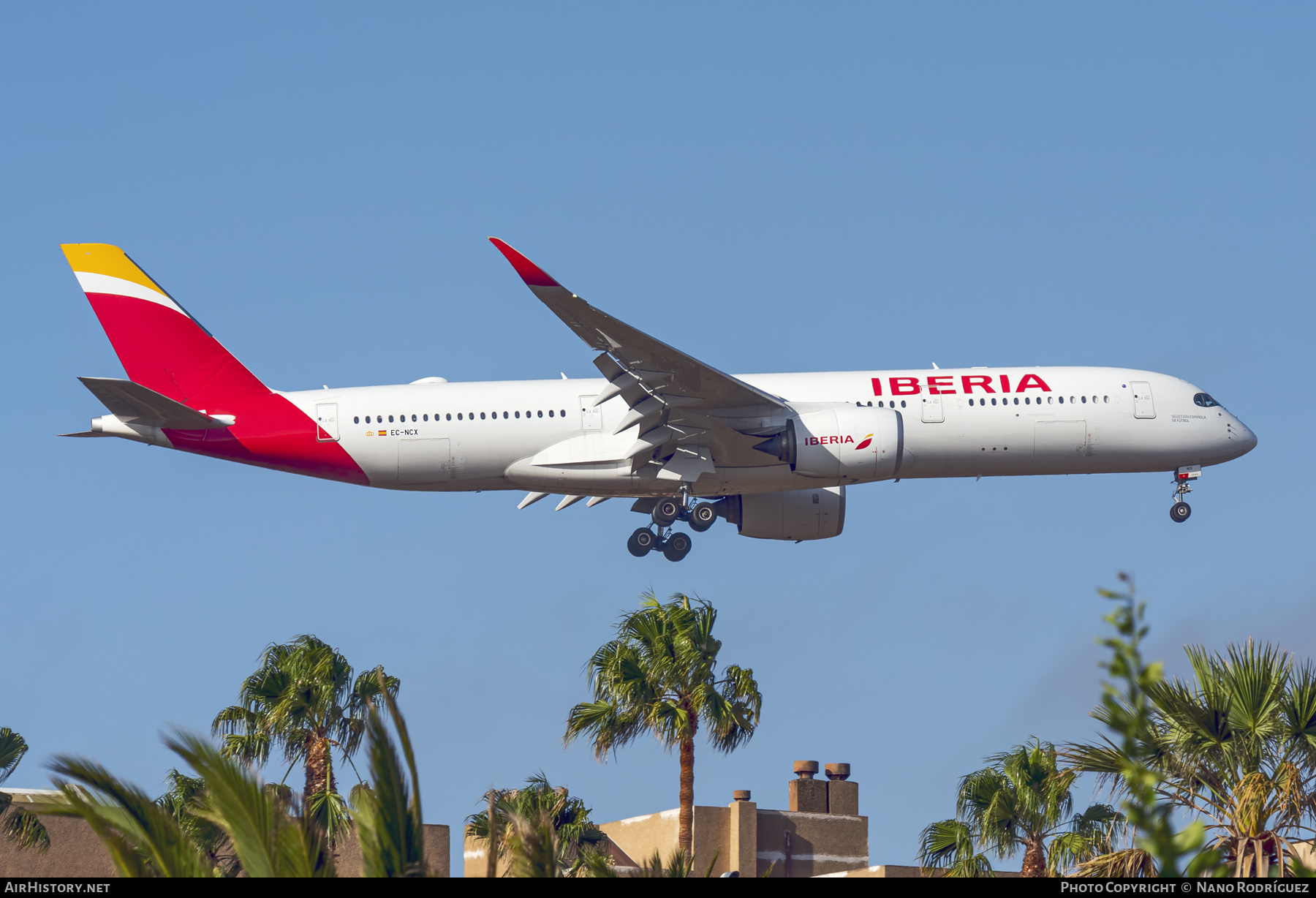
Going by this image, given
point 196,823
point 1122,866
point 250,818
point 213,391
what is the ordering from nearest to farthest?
point 250,818
point 1122,866
point 196,823
point 213,391

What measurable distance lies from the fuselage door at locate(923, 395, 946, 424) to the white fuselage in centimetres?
2

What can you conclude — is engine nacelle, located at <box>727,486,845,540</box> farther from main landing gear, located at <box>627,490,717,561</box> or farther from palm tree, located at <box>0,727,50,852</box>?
palm tree, located at <box>0,727,50,852</box>

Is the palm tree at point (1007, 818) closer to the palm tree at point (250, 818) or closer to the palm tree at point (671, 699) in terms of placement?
the palm tree at point (671, 699)

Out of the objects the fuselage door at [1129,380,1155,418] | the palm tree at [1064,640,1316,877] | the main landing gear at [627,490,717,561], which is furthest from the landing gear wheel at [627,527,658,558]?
the palm tree at [1064,640,1316,877]

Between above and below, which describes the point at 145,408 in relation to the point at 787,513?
above

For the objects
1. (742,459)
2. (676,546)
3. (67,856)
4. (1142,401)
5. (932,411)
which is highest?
(1142,401)

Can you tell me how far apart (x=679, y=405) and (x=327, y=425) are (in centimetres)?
782

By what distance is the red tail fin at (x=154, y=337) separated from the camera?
3519 cm

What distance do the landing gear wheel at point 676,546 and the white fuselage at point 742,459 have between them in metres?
1.52

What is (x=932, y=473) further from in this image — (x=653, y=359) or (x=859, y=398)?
(x=653, y=359)

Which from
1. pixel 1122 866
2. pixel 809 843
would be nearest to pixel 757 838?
pixel 809 843

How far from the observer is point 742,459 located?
1361 inches

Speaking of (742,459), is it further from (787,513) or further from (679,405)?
(787,513)

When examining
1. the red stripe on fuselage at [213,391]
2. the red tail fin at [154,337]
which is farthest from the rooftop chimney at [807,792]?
the red tail fin at [154,337]
